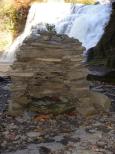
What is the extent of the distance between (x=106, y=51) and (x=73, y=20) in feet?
16.2

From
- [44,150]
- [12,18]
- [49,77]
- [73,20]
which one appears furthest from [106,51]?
[12,18]

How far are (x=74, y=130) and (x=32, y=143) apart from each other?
1.15m

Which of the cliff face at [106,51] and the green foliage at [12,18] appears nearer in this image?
the cliff face at [106,51]

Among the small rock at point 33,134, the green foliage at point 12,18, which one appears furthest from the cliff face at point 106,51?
the green foliage at point 12,18

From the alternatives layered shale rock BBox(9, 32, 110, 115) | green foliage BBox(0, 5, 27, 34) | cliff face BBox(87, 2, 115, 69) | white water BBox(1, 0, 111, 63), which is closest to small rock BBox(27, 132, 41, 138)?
layered shale rock BBox(9, 32, 110, 115)

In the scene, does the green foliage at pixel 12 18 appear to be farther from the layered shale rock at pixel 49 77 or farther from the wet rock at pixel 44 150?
the wet rock at pixel 44 150

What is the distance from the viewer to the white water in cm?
1833

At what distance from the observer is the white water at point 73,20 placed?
18328 millimetres

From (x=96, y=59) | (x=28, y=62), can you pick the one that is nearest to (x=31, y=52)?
(x=28, y=62)

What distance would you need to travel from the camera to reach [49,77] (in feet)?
31.3

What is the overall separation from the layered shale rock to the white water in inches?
280

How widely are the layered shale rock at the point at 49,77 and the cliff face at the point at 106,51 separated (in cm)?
521

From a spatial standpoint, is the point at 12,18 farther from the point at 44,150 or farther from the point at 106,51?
the point at 44,150

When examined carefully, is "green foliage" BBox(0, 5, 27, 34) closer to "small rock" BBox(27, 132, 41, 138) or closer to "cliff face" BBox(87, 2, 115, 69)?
"cliff face" BBox(87, 2, 115, 69)
